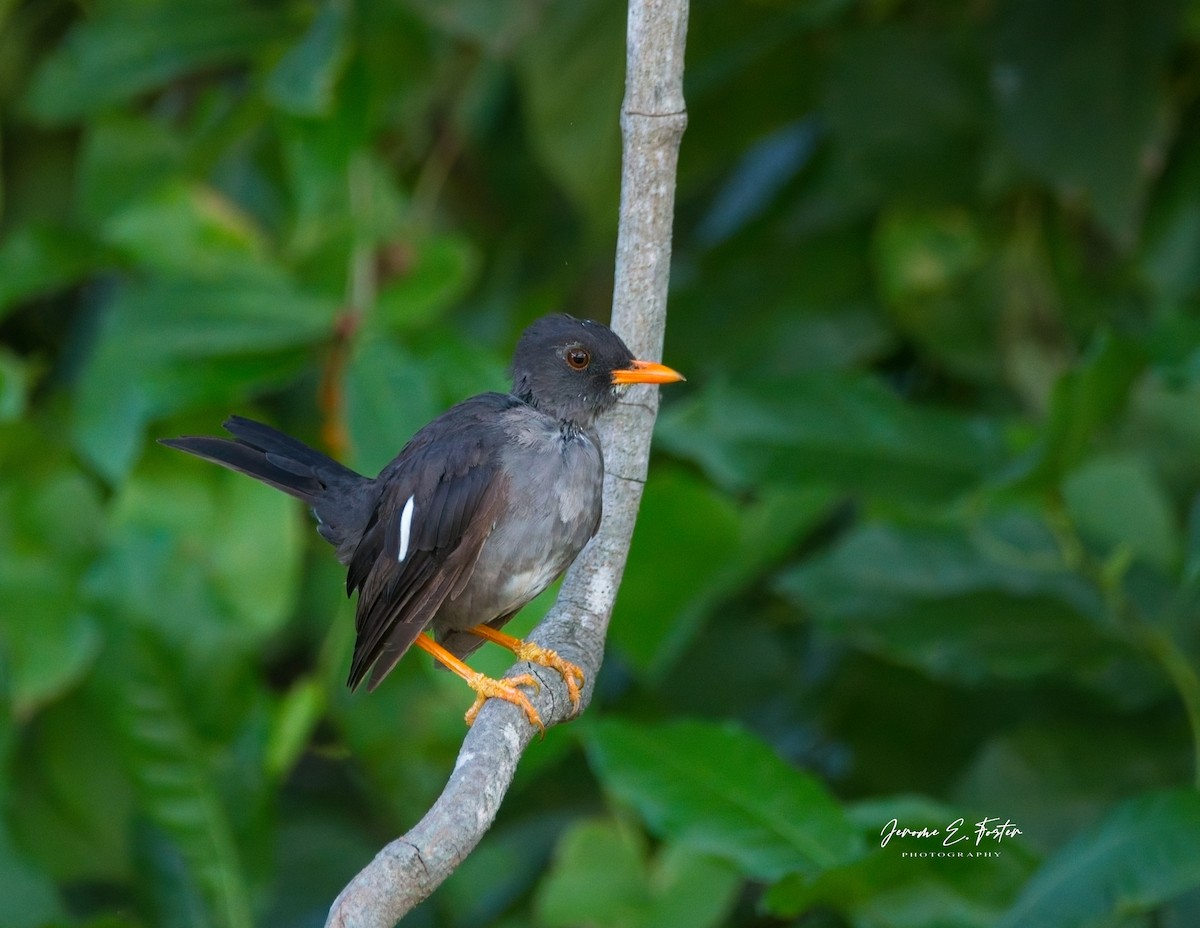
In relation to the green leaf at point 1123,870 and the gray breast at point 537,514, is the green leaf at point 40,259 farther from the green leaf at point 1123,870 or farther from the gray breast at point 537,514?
the green leaf at point 1123,870

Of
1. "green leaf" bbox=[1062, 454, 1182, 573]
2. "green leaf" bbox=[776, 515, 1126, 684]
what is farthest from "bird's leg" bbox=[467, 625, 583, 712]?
"green leaf" bbox=[1062, 454, 1182, 573]

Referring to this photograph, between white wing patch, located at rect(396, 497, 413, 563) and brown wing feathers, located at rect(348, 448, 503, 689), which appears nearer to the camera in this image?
brown wing feathers, located at rect(348, 448, 503, 689)

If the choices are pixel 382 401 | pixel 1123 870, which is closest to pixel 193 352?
pixel 382 401

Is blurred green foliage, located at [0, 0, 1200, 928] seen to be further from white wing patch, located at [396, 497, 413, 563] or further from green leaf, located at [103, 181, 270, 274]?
white wing patch, located at [396, 497, 413, 563]

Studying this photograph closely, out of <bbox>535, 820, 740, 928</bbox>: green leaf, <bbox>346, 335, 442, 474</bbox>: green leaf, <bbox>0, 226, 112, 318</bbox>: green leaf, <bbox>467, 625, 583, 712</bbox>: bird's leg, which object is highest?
<bbox>0, 226, 112, 318</bbox>: green leaf

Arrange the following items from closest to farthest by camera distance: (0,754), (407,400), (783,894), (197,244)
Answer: (783,894), (407,400), (0,754), (197,244)

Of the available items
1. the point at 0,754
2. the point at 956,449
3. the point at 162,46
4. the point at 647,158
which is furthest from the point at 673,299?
the point at 0,754

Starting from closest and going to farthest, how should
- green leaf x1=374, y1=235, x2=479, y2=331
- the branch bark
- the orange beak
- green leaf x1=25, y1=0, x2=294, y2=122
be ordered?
the branch bark → the orange beak → green leaf x1=374, y1=235, x2=479, y2=331 → green leaf x1=25, y1=0, x2=294, y2=122

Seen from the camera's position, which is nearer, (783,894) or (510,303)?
(783,894)

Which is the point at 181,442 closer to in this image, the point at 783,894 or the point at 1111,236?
the point at 783,894

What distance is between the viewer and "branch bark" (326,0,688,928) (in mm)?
2043

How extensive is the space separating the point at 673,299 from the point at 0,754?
8.77 ft

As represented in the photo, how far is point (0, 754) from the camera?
4.37 meters

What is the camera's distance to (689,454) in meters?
4.26
